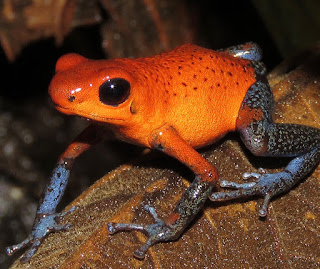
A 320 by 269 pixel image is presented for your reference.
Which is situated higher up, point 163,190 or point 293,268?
point 163,190

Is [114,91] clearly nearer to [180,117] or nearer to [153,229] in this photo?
[180,117]

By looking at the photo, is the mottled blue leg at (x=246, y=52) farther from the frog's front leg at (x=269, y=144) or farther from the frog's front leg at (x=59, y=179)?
the frog's front leg at (x=59, y=179)

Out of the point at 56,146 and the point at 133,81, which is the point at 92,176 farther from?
the point at 133,81

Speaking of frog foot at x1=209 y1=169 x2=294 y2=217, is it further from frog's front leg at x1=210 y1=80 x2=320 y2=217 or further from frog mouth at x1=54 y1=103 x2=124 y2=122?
frog mouth at x1=54 y1=103 x2=124 y2=122

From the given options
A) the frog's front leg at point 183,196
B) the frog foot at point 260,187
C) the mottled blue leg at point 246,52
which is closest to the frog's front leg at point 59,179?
the frog's front leg at point 183,196

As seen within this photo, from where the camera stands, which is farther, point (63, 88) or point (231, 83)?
point (231, 83)

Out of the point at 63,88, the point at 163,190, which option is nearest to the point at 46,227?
the point at 163,190

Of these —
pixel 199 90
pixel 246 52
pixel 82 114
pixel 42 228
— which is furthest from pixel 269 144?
pixel 42 228
